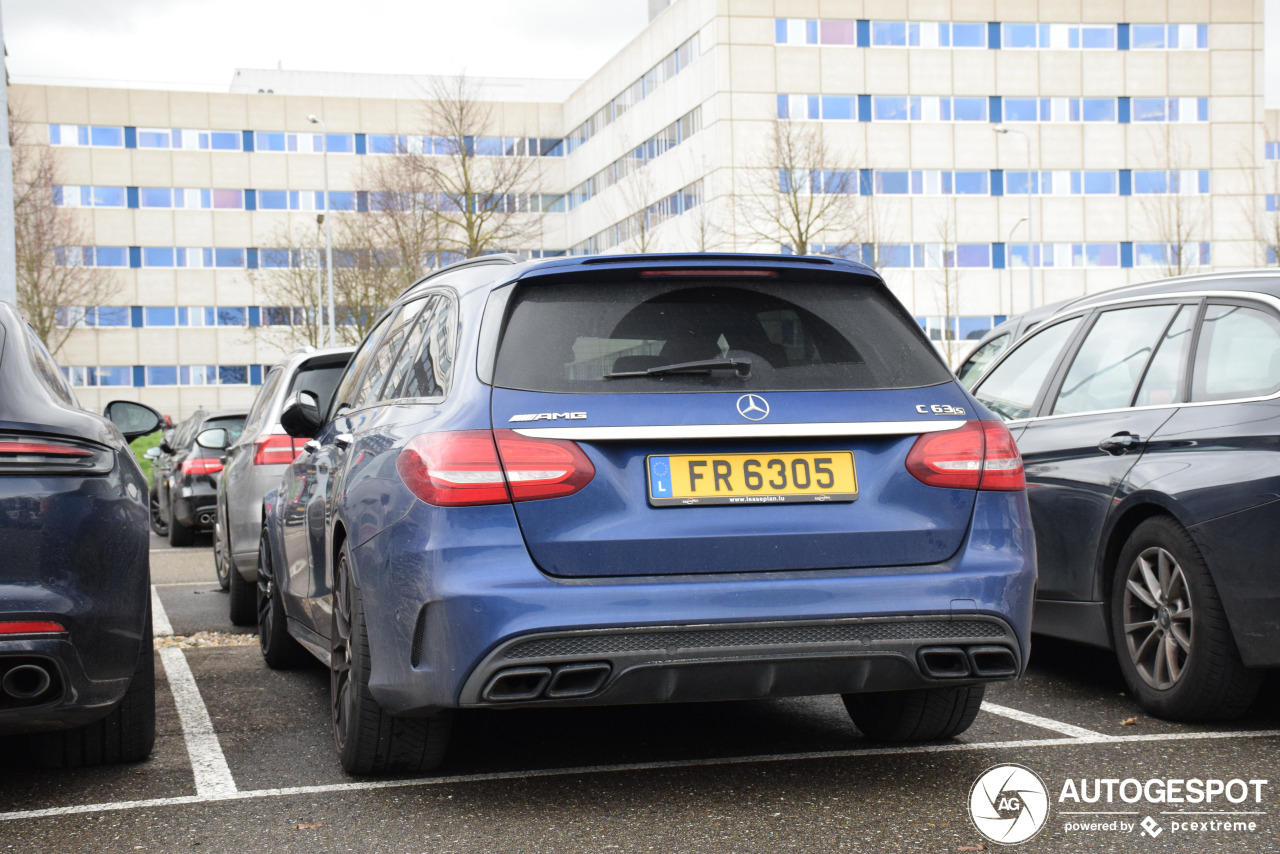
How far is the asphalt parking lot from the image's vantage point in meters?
3.81

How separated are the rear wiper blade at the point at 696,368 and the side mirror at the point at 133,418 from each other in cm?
238

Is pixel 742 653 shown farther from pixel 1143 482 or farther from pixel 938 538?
pixel 1143 482

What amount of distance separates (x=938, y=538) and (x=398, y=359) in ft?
6.56

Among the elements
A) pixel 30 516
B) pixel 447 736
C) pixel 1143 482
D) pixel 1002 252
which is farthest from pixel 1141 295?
pixel 1002 252

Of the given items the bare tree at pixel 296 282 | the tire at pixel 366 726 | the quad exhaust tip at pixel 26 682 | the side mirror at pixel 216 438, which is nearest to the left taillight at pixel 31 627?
the quad exhaust tip at pixel 26 682

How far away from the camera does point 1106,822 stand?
388cm

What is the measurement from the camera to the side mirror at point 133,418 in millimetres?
5574

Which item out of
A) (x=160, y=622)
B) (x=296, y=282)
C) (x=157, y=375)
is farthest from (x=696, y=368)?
(x=157, y=375)

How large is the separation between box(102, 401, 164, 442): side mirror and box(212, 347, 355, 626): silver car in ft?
7.03

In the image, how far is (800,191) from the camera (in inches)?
1978

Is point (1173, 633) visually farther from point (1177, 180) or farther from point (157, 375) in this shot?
point (157, 375)

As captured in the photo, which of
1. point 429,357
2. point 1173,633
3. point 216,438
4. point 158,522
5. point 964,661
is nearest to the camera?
point 964,661

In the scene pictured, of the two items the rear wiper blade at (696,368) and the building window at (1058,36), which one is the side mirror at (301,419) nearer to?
the rear wiper blade at (696,368)

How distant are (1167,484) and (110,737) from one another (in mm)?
3769
